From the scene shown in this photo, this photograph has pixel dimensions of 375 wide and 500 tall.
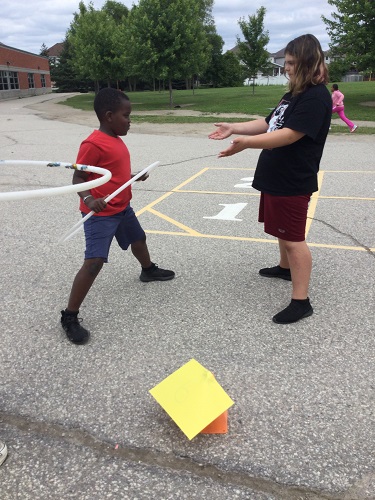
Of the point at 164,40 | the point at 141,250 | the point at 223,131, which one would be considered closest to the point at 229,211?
the point at 141,250

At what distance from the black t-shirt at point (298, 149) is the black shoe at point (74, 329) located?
1662 millimetres

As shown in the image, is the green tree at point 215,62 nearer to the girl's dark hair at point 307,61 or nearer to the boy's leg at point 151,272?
the boy's leg at point 151,272

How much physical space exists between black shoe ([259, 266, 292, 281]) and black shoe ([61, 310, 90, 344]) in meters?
1.78

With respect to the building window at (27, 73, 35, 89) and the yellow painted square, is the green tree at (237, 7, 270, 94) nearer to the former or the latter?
the building window at (27, 73, 35, 89)

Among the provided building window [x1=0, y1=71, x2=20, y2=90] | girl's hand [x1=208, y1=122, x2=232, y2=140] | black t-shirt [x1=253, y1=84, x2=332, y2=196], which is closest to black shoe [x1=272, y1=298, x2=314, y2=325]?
black t-shirt [x1=253, y1=84, x2=332, y2=196]

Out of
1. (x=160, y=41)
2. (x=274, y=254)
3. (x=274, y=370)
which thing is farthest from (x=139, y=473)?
(x=160, y=41)

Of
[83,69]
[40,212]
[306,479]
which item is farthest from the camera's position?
[83,69]

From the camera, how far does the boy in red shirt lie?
9.39 ft

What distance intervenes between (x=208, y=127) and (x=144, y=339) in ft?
50.3

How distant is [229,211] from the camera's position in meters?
6.09

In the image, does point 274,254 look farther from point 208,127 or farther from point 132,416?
point 208,127

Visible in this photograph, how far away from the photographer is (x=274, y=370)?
2.70 m

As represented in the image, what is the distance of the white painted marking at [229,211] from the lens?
584 centimetres

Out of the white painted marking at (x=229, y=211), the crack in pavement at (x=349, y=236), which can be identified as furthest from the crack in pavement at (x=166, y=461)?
the white painted marking at (x=229, y=211)
